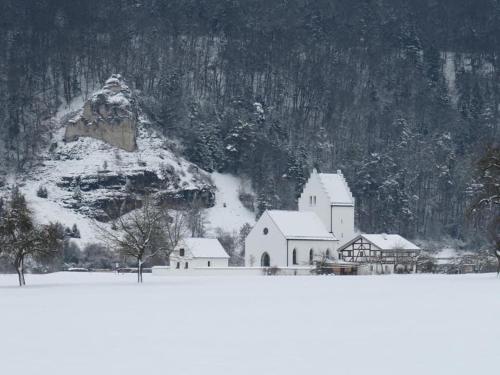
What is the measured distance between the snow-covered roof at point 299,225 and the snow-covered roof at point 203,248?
704 cm

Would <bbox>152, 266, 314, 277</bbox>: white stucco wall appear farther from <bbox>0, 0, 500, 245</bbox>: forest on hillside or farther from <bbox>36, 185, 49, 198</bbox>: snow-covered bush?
<bbox>0, 0, 500, 245</bbox>: forest on hillside

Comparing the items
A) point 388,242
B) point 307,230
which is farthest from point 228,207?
point 388,242

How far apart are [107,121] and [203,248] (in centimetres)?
5192

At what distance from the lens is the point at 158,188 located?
476 ft

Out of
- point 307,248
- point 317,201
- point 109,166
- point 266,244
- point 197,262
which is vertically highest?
point 109,166

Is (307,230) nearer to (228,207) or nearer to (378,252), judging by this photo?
(378,252)

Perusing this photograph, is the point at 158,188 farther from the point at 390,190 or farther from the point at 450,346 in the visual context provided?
the point at 450,346

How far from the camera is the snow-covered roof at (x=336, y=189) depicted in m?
113

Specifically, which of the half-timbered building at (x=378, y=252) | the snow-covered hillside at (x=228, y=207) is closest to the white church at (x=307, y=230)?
the half-timbered building at (x=378, y=252)

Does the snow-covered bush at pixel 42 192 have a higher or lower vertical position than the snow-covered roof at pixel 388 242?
higher

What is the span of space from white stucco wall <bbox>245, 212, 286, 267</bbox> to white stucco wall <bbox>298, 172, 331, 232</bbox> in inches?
362

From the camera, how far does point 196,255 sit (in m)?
102

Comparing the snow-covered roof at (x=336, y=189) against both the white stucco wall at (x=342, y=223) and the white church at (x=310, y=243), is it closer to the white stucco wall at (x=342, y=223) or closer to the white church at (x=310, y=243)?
the white church at (x=310, y=243)

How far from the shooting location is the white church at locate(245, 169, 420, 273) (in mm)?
103375
